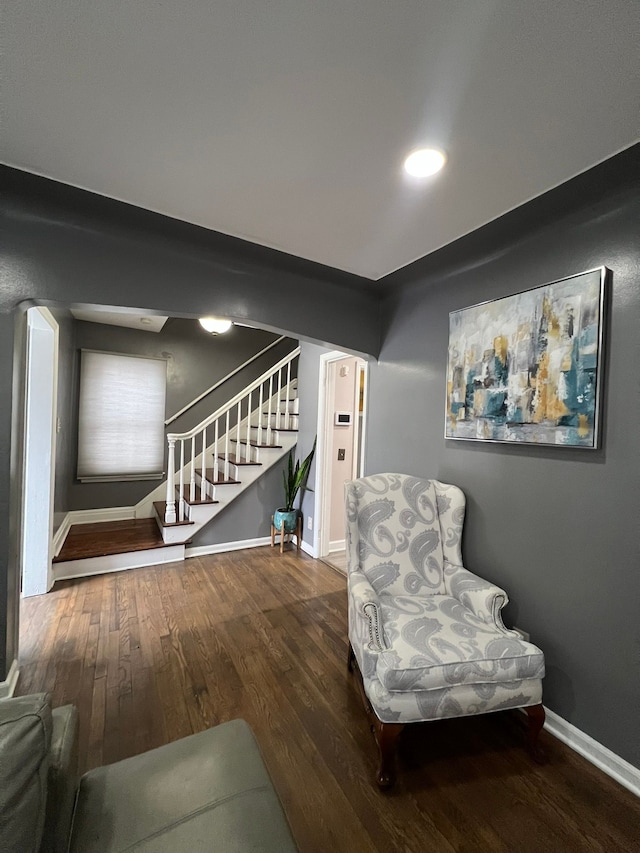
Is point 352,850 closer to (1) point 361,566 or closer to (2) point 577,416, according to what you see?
(1) point 361,566

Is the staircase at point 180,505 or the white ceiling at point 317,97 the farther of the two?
the staircase at point 180,505

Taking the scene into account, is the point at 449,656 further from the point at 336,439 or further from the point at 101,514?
the point at 101,514

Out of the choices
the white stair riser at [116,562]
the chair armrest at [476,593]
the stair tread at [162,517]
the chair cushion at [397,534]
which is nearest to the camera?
the chair armrest at [476,593]

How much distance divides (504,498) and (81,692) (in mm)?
2313

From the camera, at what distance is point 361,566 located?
187cm

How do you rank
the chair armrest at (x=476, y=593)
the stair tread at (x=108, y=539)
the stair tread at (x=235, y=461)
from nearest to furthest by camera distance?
the chair armrest at (x=476, y=593), the stair tread at (x=108, y=539), the stair tread at (x=235, y=461)

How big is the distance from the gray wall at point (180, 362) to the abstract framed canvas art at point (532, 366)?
347cm

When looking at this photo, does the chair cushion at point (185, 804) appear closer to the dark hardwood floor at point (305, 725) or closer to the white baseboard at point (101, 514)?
the dark hardwood floor at point (305, 725)

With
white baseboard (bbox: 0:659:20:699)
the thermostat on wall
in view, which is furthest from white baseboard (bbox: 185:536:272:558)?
white baseboard (bbox: 0:659:20:699)

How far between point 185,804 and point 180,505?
288 cm

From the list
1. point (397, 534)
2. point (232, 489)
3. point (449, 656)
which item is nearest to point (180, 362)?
point (232, 489)

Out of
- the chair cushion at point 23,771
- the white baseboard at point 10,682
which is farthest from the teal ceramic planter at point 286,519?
the chair cushion at point 23,771

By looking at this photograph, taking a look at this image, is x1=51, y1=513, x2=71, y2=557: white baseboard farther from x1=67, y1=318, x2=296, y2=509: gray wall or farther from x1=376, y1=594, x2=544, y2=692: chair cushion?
x1=376, y1=594, x2=544, y2=692: chair cushion

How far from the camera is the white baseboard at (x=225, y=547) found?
3449mm
